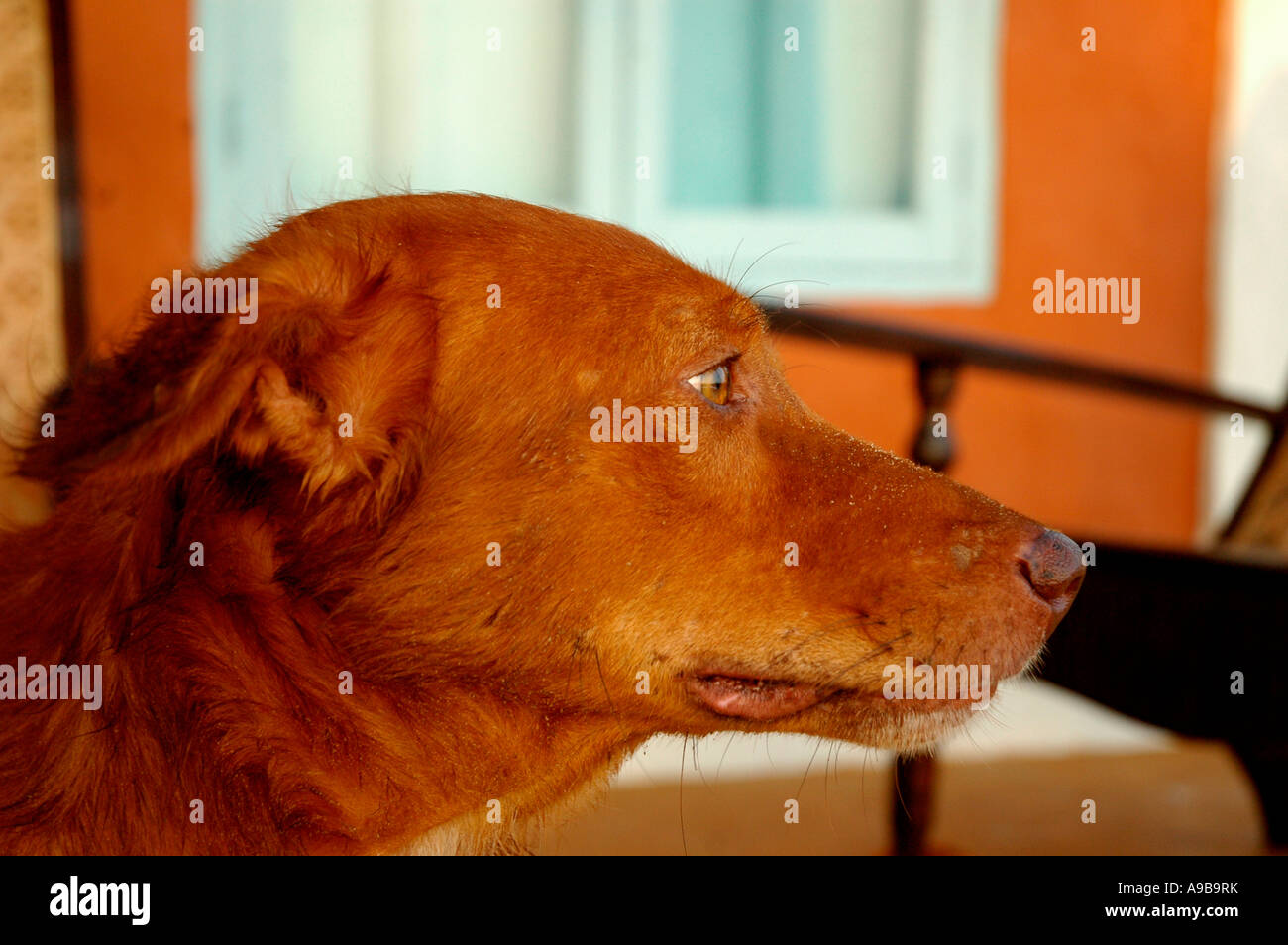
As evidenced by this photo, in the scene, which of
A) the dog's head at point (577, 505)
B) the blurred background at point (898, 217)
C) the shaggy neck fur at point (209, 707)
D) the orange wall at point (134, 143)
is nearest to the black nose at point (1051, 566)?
the dog's head at point (577, 505)

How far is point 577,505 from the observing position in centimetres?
128

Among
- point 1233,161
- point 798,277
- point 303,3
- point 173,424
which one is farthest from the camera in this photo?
point 1233,161

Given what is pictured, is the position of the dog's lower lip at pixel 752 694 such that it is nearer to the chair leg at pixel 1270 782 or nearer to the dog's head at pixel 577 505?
the dog's head at pixel 577 505

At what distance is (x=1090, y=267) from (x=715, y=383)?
4788 mm

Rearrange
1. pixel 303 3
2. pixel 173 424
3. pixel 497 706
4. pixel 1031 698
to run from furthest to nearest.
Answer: pixel 1031 698, pixel 303 3, pixel 497 706, pixel 173 424

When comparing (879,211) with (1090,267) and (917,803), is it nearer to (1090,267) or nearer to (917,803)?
(1090,267)

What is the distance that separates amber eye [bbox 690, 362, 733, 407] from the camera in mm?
1354

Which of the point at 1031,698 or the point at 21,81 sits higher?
the point at 21,81

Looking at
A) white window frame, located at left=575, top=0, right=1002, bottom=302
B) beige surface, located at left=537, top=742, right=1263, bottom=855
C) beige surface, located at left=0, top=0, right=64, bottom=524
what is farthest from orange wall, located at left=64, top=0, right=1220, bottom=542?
beige surface, located at left=0, top=0, right=64, bottom=524

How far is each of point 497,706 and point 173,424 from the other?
0.49 metres

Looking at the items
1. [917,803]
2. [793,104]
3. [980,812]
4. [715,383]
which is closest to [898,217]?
[793,104]
